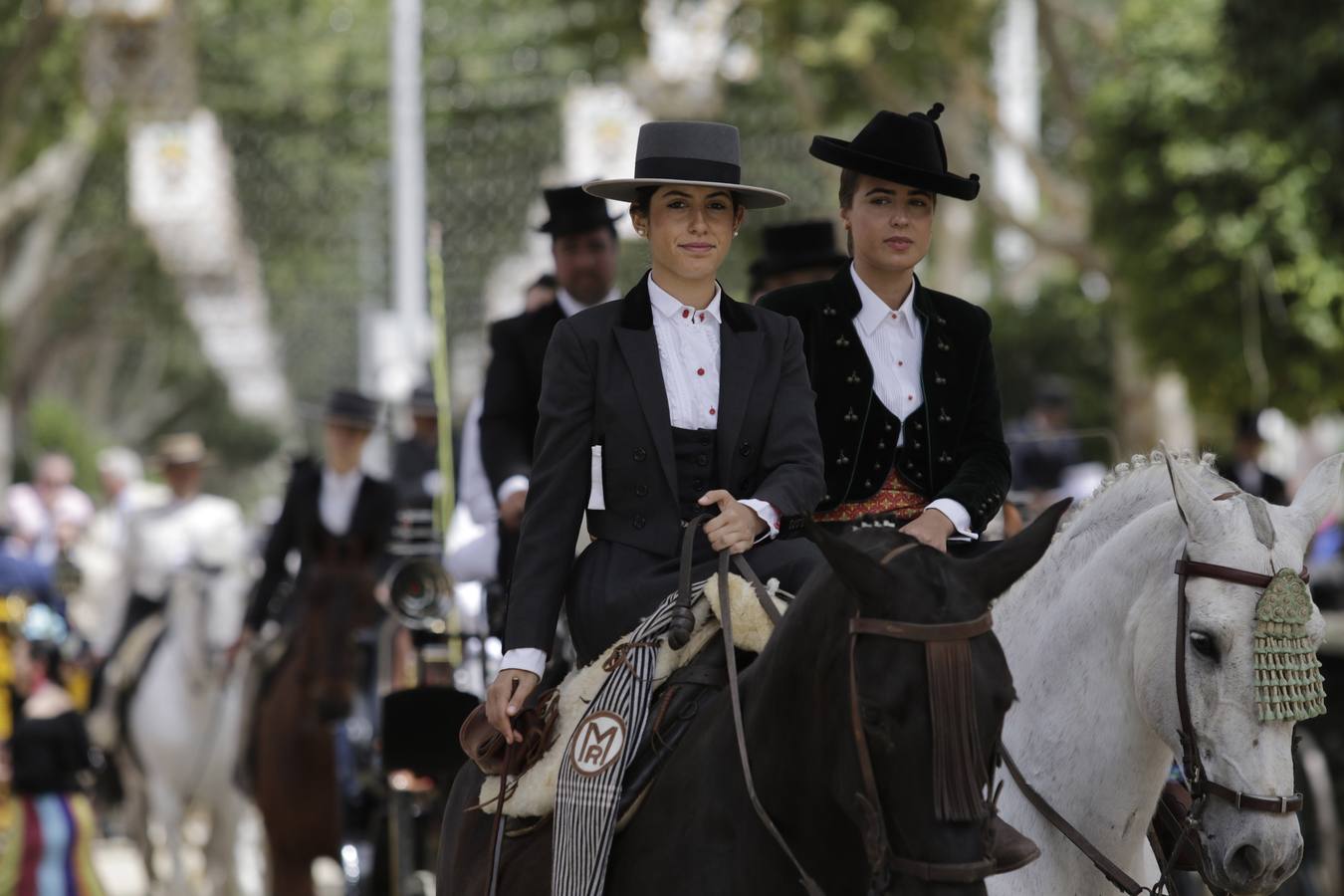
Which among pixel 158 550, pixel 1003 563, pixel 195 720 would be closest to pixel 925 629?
pixel 1003 563

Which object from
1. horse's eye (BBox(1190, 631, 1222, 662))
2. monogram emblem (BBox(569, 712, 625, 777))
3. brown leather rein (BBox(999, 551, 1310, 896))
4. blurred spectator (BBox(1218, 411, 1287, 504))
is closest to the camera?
monogram emblem (BBox(569, 712, 625, 777))

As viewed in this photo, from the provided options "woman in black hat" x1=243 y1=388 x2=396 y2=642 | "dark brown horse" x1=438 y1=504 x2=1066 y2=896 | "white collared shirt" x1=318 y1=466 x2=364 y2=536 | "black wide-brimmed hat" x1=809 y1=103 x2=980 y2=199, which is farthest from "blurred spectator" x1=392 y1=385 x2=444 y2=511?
"dark brown horse" x1=438 y1=504 x2=1066 y2=896

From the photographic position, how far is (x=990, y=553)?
3850 mm

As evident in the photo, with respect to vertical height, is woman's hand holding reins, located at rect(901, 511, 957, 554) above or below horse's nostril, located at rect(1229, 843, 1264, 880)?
above

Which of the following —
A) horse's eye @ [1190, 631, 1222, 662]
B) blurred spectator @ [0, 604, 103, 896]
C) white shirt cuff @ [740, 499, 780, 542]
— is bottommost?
blurred spectator @ [0, 604, 103, 896]

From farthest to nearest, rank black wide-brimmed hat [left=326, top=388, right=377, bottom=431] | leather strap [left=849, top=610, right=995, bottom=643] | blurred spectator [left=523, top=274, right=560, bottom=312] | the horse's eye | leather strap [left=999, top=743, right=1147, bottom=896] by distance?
1. black wide-brimmed hat [left=326, top=388, right=377, bottom=431]
2. blurred spectator [left=523, top=274, right=560, bottom=312]
3. leather strap [left=999, top=743, right=1147, bottom=896]
4. the horse's eye
5. leather strap [left=849, top=610, right=995, bottom=643]

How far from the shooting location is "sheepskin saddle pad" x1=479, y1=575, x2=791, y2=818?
14.6 feet

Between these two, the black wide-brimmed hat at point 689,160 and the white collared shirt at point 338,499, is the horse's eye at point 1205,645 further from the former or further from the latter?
the white collared shirt at point 338,499

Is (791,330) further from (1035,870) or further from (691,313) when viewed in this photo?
(1035,870)

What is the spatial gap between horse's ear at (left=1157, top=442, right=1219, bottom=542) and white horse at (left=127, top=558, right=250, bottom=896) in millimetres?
8535

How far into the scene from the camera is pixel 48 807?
10.9m

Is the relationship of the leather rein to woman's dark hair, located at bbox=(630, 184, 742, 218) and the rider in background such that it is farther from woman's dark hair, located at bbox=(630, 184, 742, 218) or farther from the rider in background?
the rider in background

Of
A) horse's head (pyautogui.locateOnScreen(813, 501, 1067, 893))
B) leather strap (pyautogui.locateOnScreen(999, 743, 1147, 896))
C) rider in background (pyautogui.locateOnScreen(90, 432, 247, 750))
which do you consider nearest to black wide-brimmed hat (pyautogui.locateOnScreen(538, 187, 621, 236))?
leather strap (pyautogui.locateOnScreen(999, 743, 1147, 896))

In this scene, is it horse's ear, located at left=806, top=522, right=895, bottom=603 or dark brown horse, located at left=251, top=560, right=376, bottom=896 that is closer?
horse's ear, located at left=806, top=522, right=895, bottom=603
